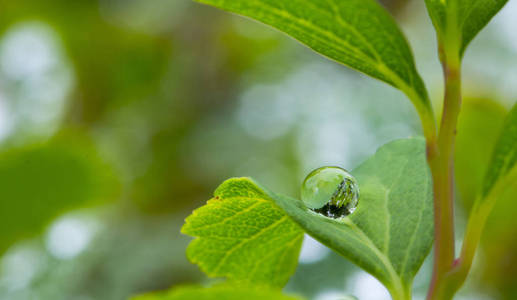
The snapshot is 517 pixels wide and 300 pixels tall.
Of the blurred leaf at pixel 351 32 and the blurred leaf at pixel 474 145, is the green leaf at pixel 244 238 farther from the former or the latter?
the blurred leaf at pixel 474 145

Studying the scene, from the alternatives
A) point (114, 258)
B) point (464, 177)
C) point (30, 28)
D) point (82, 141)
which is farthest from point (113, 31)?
point (464, 177)

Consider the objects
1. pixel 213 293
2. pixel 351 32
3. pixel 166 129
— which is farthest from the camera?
pixel 166 129

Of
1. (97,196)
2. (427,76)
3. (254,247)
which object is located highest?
(427,76)

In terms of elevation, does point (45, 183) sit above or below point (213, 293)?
above

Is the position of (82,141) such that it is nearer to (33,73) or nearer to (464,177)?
(33,73)

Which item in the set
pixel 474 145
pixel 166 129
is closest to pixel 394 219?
pixel 474 145

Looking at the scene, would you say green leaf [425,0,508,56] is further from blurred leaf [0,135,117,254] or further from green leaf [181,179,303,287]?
blurred leaf [0,135,117,254]

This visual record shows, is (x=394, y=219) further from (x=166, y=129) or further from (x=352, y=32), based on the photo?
(x=166, y=129)
